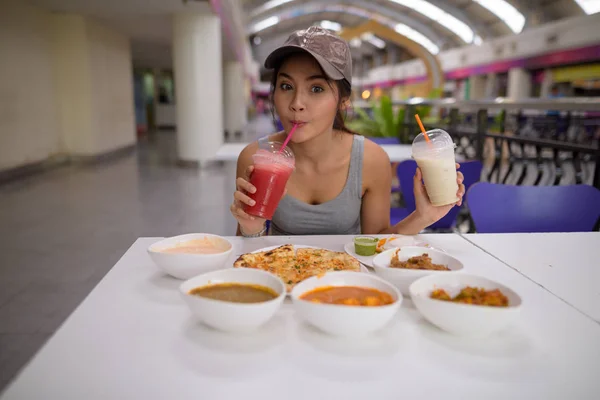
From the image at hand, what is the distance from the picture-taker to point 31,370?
729mm

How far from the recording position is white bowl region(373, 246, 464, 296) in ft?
3.34

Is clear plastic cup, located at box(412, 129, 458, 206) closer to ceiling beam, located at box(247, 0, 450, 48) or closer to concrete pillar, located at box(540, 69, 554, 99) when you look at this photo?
concrete pillar, located at box(540, 69, 554, 99)

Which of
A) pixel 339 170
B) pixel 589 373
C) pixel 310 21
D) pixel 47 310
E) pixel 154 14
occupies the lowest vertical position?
pixel 47 310

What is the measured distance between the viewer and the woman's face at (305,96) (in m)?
1.48

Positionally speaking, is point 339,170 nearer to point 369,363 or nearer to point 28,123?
point 369,363

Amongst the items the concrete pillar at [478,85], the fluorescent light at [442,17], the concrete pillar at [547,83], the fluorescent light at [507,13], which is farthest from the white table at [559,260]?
the fluorescent light at [442,17]

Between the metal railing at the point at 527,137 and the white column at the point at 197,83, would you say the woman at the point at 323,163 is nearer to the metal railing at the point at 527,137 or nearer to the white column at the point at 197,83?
the metal railing at the point at 527,137

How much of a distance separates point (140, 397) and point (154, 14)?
8.66m

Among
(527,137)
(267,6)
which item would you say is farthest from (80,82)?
(267,6)

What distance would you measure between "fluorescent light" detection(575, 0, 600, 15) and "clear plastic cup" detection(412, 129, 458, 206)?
1700cm

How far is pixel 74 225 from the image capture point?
4.31 metres

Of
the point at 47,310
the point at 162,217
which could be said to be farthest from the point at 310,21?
the point at 47,310

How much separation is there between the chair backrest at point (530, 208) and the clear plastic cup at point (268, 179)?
1.06 meters

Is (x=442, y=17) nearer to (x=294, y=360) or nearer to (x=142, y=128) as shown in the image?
(x=142, y=128)
